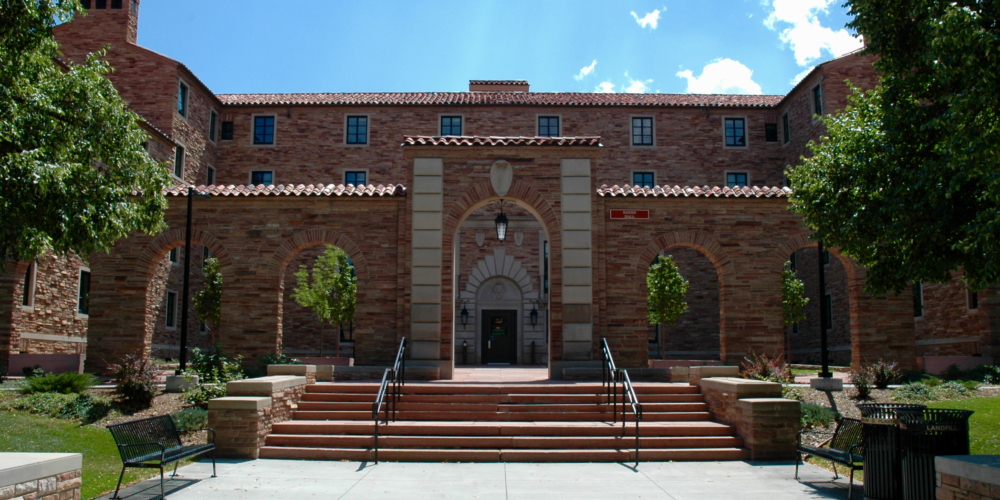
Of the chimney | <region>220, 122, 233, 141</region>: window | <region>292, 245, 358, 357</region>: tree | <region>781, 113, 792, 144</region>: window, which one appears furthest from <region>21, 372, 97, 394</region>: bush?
<region>781, 113, 792, 144</region>: window

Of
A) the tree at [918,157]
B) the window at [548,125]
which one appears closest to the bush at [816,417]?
the tree at [918,157]

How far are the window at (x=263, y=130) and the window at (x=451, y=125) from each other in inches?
288

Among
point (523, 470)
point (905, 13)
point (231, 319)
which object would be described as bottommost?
point (523, 470)

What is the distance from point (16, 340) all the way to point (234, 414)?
1104 cm

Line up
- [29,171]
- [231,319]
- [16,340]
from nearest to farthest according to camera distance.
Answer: [29,171] < [231,319] < [16,340]

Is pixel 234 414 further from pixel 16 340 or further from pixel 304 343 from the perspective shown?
pixel 304 343

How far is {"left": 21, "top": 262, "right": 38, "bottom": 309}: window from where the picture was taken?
19.1m

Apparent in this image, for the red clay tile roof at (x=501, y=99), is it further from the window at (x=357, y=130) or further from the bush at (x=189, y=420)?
the bush at (x=189, y=420)

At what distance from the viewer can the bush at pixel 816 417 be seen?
12.0 meters

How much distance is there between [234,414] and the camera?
33.9ft

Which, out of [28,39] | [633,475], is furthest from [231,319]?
[633,475]

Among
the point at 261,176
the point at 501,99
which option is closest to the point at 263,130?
the point at 261,176

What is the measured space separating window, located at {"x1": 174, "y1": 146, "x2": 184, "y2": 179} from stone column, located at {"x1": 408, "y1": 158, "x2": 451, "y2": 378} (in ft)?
48.1

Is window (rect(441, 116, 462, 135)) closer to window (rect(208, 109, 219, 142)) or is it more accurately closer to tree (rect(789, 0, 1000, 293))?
window (rect(208, 109, 219, 142))
